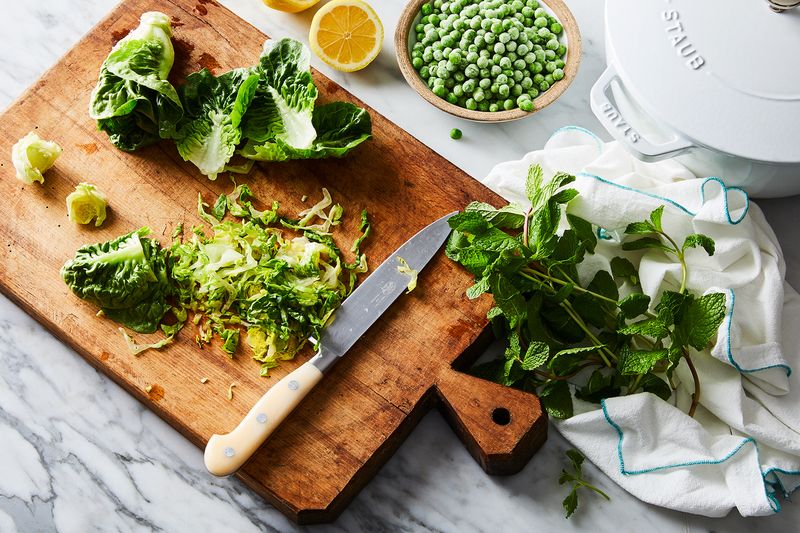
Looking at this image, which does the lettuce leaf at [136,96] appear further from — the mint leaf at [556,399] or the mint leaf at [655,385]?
the mint leaf at [655,385]

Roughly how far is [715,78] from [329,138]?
1.04 m

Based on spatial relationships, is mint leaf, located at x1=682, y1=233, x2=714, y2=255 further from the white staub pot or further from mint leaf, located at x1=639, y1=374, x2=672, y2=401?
mint leaf, located at x1=639, y1=374, x2=672, y2=401

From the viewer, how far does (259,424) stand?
2316 millimetres

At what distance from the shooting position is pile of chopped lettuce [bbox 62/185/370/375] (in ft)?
7.92

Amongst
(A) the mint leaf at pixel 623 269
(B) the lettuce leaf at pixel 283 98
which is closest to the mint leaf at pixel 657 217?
(A) the mint leaf at pixel 623 269

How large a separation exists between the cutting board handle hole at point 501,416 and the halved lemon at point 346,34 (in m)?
1.12

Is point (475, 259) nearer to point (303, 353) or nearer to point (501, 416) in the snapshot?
point (501, 416)

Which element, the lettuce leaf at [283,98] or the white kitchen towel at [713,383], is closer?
the white kitchen towel at [713,383]

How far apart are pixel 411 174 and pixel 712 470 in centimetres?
114

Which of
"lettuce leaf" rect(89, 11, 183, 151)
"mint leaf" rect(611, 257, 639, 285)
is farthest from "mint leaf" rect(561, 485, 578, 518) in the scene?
"lettuce leaf" rect(89, 11, 183, 151)

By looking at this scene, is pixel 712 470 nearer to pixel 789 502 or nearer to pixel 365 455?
pixel 789 502

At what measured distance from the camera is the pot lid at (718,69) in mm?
2232

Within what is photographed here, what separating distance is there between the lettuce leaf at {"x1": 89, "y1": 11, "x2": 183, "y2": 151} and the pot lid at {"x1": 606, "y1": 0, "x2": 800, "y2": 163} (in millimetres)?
1220

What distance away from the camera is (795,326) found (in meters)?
2.51
